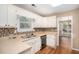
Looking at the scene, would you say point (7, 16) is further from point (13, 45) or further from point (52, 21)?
point (52, 21)

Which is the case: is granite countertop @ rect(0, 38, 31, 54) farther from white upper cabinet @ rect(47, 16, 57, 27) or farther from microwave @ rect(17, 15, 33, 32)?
white upper cabinet @ rect(47, 16, 57, 27)

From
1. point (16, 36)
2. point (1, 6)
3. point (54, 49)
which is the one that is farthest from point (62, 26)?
point (1, 6)

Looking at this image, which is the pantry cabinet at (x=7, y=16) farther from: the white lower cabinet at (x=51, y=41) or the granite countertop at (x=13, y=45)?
the white lower cabinet at (x=51, y=41)

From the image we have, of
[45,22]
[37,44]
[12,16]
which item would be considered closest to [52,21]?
[45,22]

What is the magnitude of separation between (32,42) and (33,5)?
60 centimetres

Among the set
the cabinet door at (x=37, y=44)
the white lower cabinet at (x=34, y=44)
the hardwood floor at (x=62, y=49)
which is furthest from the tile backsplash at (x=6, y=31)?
the hardwood floor at (x=62, y=49)

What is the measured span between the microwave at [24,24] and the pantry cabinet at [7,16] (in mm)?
79

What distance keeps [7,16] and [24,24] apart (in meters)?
0.29

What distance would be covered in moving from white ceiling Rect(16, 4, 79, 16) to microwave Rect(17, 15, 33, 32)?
6.6 inches

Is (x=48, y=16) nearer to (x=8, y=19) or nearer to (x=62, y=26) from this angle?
(x=62, y=26)

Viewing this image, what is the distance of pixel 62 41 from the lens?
1.58 meters

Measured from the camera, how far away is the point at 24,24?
1521 mm

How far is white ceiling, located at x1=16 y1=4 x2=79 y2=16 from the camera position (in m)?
1.48
